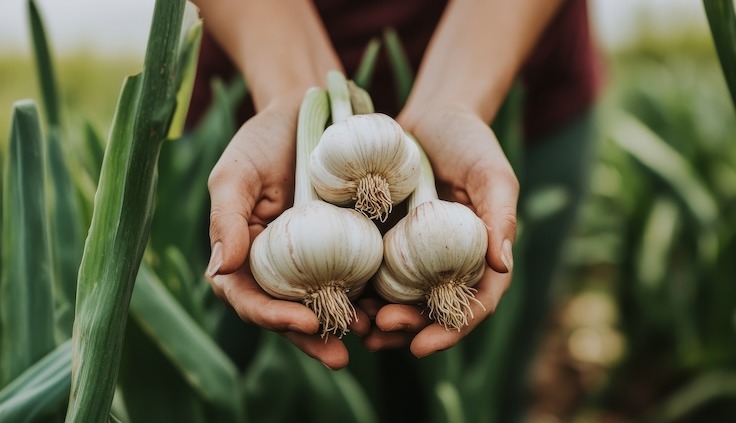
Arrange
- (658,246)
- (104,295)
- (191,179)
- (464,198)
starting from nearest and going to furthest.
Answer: (104,295), (464,198), (191,179), (658,246)

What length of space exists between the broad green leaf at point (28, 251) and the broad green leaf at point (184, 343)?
75 mm

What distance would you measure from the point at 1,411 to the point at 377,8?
0.65 m

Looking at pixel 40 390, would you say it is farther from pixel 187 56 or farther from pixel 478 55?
pixel 478 55

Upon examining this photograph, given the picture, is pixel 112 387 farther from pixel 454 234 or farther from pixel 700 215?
pixel 700 215

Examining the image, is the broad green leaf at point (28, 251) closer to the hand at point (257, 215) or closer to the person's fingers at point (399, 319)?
the hand at point (257, 215)

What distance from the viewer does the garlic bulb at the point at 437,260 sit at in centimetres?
55

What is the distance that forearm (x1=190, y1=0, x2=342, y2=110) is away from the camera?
75 cm

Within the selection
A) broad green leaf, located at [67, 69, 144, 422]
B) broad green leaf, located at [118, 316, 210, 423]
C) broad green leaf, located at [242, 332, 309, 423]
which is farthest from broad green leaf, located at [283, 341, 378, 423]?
broad green leaf, located at [67, 69, 144, 422]

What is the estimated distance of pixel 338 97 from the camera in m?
0.65

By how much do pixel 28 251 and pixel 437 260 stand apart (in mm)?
346

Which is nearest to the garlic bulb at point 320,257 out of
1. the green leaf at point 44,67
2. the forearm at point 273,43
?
the forearm at point 273,43

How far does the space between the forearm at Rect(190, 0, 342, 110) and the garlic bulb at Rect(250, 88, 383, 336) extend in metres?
0.21

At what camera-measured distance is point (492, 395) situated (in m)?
0.92

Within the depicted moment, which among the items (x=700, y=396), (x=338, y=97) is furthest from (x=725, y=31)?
(x=700, y=396)
